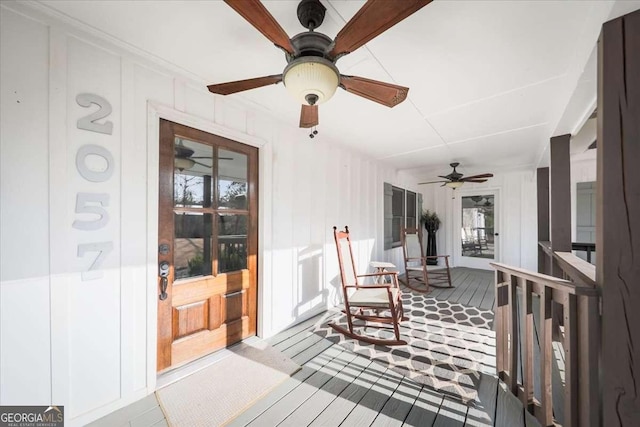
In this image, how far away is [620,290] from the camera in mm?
1067

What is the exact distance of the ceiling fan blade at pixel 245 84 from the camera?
1.38 metres

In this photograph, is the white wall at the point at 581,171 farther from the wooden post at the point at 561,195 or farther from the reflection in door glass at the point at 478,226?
the wooden post at the point at 561,195

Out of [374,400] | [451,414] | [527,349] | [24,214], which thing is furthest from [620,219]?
[24,214]

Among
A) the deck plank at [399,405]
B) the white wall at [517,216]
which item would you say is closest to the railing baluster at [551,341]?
the deck plank at [399,405]

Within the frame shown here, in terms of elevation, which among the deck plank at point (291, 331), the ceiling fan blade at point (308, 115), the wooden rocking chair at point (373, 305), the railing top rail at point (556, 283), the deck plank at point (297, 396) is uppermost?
the ceiling fan blade at point (308, 115)

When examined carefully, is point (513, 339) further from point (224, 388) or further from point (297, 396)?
point (224, 388)

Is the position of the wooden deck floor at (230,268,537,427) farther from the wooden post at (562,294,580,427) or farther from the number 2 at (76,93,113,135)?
the number 2 at (76,93,113,135)

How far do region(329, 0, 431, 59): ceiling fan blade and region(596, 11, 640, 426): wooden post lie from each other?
100 centimetres

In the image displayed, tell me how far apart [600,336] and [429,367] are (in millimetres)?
1246

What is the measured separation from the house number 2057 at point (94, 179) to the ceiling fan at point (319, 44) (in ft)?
2.63

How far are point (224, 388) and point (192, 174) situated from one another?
5.61 ft

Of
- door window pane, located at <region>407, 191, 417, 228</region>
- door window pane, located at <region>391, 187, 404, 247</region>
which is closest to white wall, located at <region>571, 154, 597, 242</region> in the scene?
door window pane, located at <region>407, 191, 417, 228</region>

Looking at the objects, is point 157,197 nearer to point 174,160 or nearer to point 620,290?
point 174,160

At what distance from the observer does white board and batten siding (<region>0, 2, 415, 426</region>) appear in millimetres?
1303
